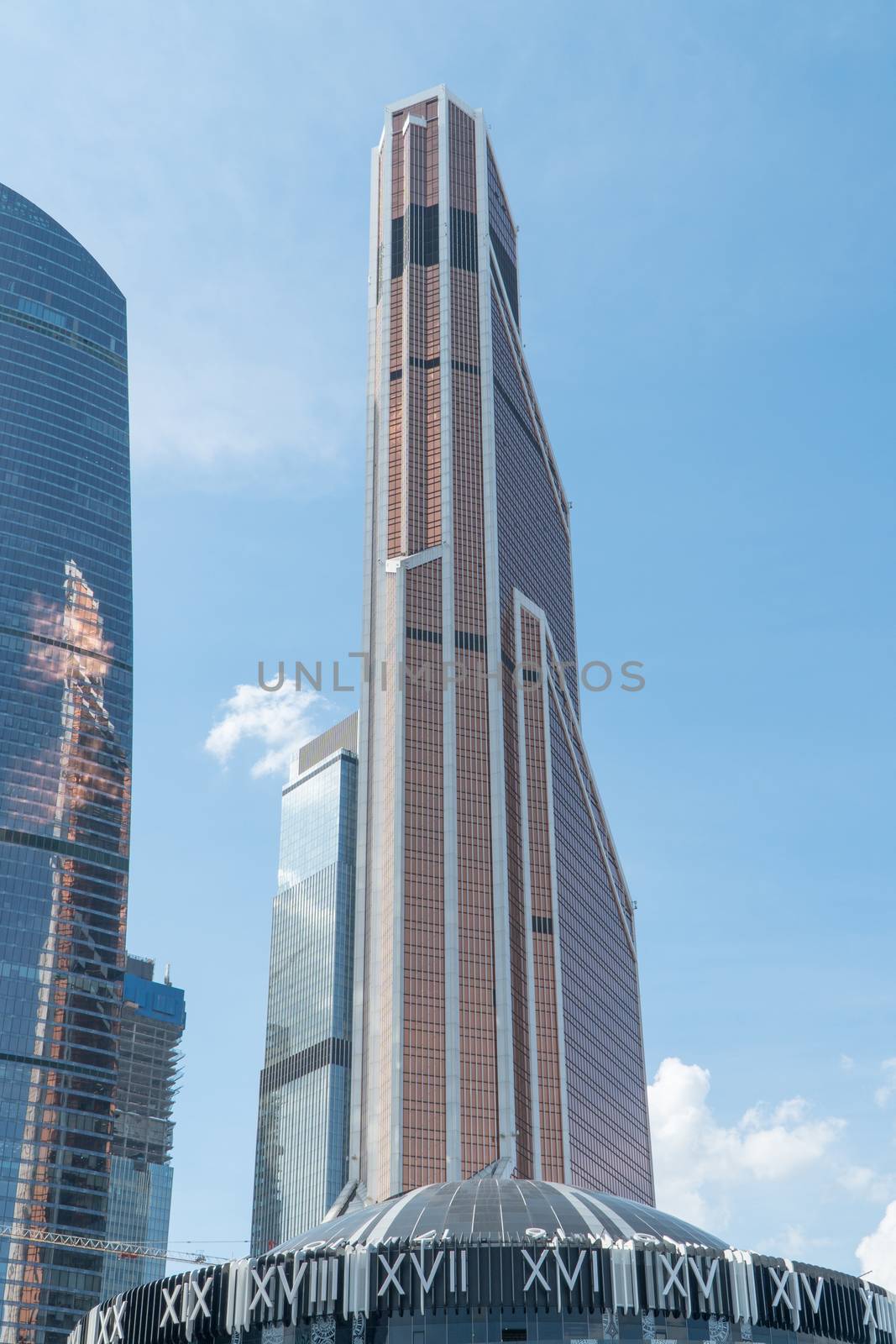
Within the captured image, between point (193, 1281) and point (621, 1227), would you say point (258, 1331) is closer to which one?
point (193, 1281)

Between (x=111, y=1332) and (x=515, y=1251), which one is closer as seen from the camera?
Result: (x=515, y=1251)

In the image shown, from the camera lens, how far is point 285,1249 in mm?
115375

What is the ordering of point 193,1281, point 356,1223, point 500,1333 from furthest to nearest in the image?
1. point 356,1223
2. point 193,1281
3. point 500,1333

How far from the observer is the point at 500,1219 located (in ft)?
362

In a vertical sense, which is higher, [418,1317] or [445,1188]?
[445,1188]

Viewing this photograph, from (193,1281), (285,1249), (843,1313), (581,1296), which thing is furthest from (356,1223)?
(843,1313)

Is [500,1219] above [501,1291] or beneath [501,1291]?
above

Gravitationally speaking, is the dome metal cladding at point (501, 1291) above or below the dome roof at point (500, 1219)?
below

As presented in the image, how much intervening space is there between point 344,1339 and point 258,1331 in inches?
275

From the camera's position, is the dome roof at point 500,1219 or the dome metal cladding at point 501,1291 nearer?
the dome metal cladding at point 501,1291

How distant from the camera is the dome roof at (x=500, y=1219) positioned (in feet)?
358

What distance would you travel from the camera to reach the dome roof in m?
109

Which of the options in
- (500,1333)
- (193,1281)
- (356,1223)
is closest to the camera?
(500,1333)

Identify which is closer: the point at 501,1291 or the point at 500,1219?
the point at 501,1291
